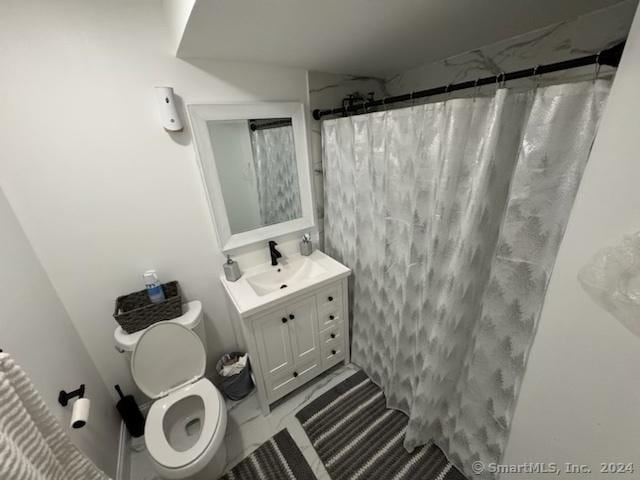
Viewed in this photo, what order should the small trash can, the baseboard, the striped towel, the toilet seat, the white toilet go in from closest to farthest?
the striped towel, the toilet seat, the white toilet, the baseboard, the small trash can

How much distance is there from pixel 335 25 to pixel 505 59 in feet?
2.88

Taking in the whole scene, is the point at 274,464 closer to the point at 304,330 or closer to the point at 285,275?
the point at 304,330

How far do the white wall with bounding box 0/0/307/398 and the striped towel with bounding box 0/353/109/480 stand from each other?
754mm

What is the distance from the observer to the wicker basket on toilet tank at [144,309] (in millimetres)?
1262

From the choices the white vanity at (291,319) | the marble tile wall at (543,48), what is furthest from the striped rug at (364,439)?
the marble tile wall at (543,48)

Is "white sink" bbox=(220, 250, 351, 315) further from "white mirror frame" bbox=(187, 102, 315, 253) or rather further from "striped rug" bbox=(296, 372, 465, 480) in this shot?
"striped rug" bbox=(296, 372, 465, 480)

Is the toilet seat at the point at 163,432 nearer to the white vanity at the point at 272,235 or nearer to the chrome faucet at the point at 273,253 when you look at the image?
the white vanity at the point at 272,235

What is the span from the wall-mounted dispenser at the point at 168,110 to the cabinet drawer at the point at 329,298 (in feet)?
3.90

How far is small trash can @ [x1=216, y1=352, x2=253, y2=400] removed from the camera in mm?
1666

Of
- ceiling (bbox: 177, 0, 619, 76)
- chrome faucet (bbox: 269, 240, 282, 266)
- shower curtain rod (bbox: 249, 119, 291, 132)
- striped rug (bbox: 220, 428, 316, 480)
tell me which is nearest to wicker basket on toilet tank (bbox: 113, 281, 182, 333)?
chrome faucet (bbox: 269, 240, 282, 266)

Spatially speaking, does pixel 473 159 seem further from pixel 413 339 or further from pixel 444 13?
pixel 413 339

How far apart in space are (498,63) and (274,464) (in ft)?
7.94

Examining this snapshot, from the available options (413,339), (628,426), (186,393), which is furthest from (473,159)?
(186,393)

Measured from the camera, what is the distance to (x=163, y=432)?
1.19 metres
